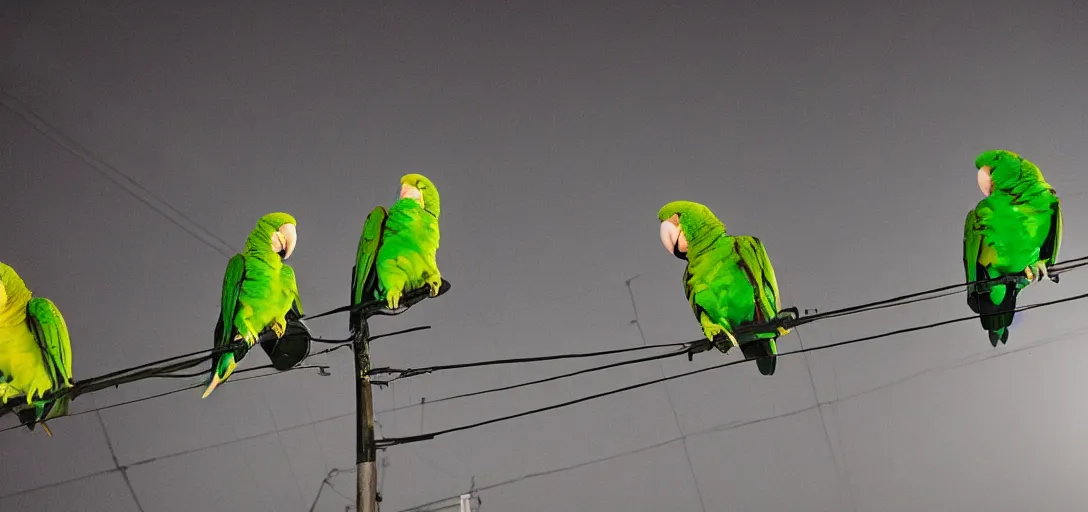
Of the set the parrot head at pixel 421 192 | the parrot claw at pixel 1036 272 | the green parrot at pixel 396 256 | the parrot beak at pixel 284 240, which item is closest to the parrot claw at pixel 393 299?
the green parrot at pixel 396 256

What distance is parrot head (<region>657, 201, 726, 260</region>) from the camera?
8.05 ft

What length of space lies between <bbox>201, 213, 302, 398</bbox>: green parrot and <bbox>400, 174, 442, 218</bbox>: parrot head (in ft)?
1.52

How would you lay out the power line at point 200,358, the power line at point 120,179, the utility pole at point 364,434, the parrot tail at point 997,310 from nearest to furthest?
the utility pole at point 364,434 → the power line at point 200,358 → the parrot tail at point 997,310 → the power line at point 120,179

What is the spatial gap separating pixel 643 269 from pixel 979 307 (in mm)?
1128

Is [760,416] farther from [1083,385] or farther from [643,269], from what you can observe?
[1083,385]

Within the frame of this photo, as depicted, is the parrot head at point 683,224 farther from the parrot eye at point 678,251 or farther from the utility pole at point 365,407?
the utility pole at point 365,407

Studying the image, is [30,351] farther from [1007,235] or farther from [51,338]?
[1007,235]

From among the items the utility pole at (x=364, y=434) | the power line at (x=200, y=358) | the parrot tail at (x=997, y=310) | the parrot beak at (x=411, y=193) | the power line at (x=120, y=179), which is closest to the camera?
the utility pole at (x=364, y=434)

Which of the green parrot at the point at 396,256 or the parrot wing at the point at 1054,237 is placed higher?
the green parrot at the point at 396,256

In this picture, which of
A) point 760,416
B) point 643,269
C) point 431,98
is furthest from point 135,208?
point 760,416

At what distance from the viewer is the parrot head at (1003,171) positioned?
2.38 m

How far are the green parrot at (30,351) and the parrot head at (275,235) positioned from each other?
72 centimetres

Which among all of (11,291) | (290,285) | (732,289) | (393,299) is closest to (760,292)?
(732,289)

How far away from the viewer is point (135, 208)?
3.09 meters
